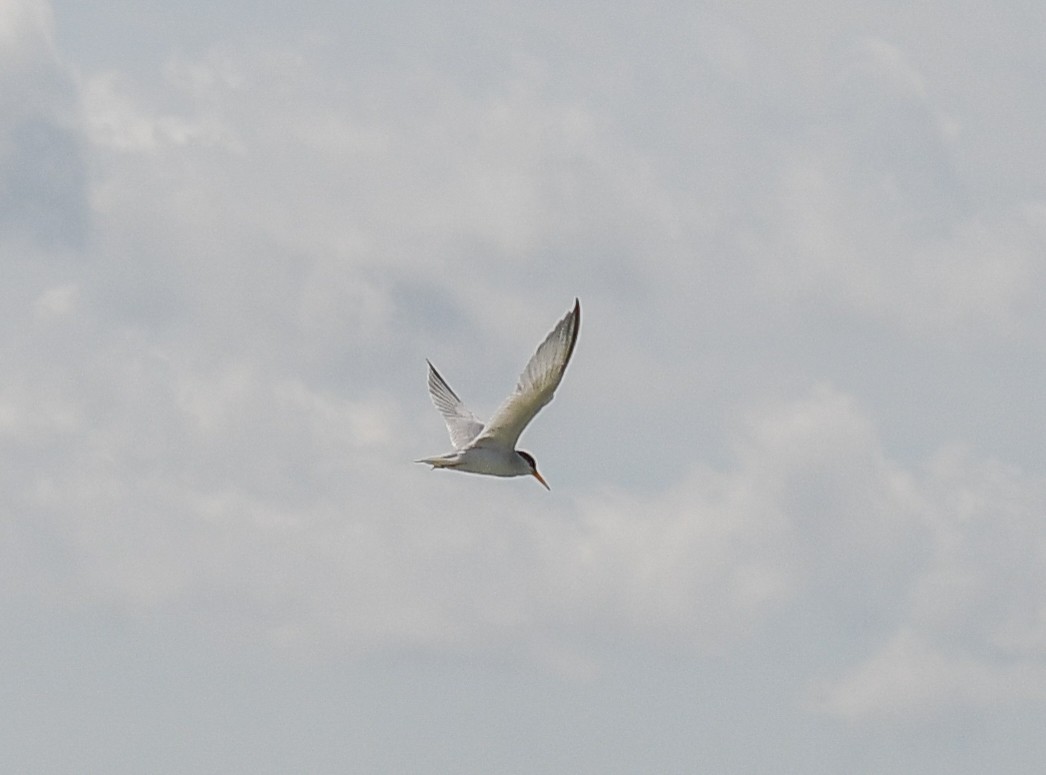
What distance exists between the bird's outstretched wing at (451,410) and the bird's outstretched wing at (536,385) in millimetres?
7095

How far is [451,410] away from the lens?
80.4 metres

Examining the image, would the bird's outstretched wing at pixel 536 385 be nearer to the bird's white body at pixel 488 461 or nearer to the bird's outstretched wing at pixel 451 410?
the bird's white body at pixel 488 461

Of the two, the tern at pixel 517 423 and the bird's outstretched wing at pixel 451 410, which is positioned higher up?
the bird's outstretched wing at pixel 451 410

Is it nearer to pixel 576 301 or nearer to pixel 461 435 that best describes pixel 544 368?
pixel 576 301

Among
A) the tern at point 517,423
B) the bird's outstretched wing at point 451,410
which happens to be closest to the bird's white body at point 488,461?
the tern at point 517,423

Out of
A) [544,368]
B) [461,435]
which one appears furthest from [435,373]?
[544,368]

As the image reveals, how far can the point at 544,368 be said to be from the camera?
219 feet

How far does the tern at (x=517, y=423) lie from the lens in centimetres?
6562

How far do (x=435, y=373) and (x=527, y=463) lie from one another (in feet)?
32.2

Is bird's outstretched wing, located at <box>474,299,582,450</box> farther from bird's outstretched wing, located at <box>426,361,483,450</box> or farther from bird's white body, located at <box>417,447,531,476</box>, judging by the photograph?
bird's outstretched wing, located at <box>426,361,483,450</box>

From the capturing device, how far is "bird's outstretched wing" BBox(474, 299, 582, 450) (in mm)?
65062

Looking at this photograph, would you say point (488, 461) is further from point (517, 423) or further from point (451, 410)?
point (451, 410)

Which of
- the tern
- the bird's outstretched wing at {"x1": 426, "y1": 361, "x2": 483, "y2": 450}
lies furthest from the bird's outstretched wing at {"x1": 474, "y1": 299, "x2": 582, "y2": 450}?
the bird's outstretched wing at {"x1": 426, "y1": 361, "x2": 483, "y2": 450}

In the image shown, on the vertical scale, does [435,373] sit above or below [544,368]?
above
